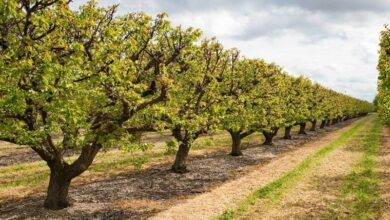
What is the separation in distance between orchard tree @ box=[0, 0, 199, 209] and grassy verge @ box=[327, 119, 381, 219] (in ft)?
42.0

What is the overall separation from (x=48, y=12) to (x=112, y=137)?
8.46 m

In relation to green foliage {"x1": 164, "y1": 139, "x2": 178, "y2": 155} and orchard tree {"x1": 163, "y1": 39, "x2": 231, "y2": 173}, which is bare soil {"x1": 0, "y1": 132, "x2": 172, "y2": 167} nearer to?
orchard tree {"x1": 163, "y1": 39, "x2": 231, "y2": 173}

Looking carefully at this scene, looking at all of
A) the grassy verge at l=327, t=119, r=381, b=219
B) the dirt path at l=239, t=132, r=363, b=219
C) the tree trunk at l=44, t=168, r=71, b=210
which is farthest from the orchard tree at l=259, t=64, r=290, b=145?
the tree trunk at l=44, t=168, r=71, b=210

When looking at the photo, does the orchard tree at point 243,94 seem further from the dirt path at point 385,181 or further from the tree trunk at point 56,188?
the tree trunk at point 56,188

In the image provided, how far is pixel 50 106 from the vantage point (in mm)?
18125

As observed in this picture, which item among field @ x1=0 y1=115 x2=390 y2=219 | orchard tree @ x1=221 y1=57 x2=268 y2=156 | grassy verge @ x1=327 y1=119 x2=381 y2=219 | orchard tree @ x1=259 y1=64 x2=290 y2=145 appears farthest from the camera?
orchard tree @ x1=259 y1=64 x2=290 y2=145

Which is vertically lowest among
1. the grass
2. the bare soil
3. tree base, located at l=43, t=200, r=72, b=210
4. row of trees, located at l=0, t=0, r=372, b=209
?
tree base, located at l=43, t=200, r=72, b=210

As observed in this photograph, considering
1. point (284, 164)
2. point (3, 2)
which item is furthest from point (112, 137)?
point (284, 164)

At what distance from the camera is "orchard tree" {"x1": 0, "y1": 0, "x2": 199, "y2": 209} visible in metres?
16.4

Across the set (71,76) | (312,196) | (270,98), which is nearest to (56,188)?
(71,76)

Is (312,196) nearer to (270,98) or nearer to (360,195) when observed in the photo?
(360,195)

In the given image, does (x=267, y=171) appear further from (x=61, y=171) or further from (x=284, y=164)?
(x=61, y=171)

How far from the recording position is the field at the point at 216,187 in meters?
24.9

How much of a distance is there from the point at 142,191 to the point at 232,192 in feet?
23.0
